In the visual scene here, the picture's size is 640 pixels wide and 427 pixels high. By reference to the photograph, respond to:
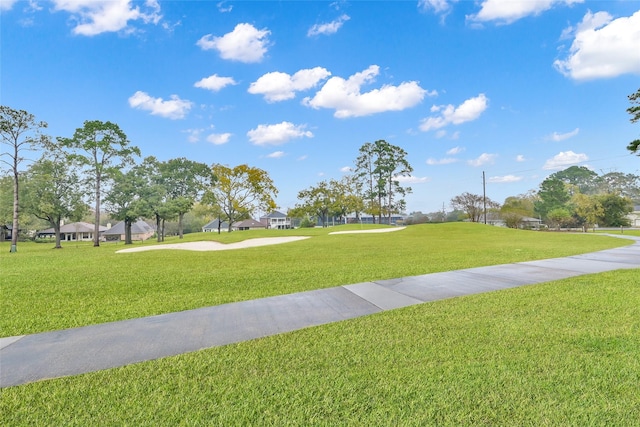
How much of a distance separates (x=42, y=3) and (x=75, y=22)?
195cm

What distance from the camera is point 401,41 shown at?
1711cm

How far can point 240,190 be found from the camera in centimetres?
3856

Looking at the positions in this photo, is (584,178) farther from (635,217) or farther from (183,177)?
(183,177)

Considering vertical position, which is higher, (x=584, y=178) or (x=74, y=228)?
(x=584, y=178)

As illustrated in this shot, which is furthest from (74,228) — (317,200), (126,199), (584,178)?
(584,178)

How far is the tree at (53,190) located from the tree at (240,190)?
1342 centimetres

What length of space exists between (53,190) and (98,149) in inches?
226

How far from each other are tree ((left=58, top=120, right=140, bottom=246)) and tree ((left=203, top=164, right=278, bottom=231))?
12953mm

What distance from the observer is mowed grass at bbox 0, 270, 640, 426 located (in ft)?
6.15

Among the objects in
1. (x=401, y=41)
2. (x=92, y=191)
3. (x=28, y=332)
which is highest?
(x=401, y=41)

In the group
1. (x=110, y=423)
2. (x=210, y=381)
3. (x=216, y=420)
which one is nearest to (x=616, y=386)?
(x=216, y=420)

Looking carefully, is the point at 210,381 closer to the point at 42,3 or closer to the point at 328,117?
the point at 42,3

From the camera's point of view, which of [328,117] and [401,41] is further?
[328,117]

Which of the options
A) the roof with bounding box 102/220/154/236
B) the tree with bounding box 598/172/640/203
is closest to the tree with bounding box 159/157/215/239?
the roof with bounding box 102/220/154/236
